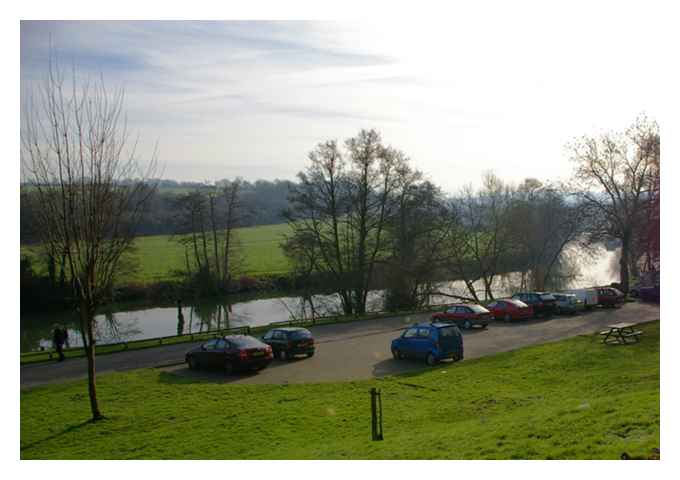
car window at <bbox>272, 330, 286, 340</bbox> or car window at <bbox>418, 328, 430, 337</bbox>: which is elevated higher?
car window at <bbox>418, 328, 430, 337</bbox>

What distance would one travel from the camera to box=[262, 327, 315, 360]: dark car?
22172 millimetres

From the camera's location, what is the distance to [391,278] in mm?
41531

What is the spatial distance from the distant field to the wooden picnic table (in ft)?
104

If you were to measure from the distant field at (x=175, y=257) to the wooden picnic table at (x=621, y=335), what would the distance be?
31794mm

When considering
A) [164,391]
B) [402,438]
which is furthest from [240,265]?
[402,438]

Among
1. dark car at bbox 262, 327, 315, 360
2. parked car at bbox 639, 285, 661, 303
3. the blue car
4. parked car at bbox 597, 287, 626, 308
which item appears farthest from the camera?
parked car at bbox 639, 285, 661, 303

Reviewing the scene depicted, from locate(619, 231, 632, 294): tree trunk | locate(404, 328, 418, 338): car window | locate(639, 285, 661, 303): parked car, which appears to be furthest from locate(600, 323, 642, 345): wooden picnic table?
locate(619, 231, 632, 294): tree trunk

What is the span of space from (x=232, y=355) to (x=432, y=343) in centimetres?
691

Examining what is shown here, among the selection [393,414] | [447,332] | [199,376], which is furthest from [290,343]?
Result: [393,414]

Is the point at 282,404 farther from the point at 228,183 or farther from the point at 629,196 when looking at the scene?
the point at 228,183

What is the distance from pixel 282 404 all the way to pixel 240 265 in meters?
42.5

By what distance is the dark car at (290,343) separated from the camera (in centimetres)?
2217

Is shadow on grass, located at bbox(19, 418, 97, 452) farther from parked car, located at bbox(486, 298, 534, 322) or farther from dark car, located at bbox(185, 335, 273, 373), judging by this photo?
parked car, located at bbox(486, 298, 534, 322)

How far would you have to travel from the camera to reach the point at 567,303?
31953mm
